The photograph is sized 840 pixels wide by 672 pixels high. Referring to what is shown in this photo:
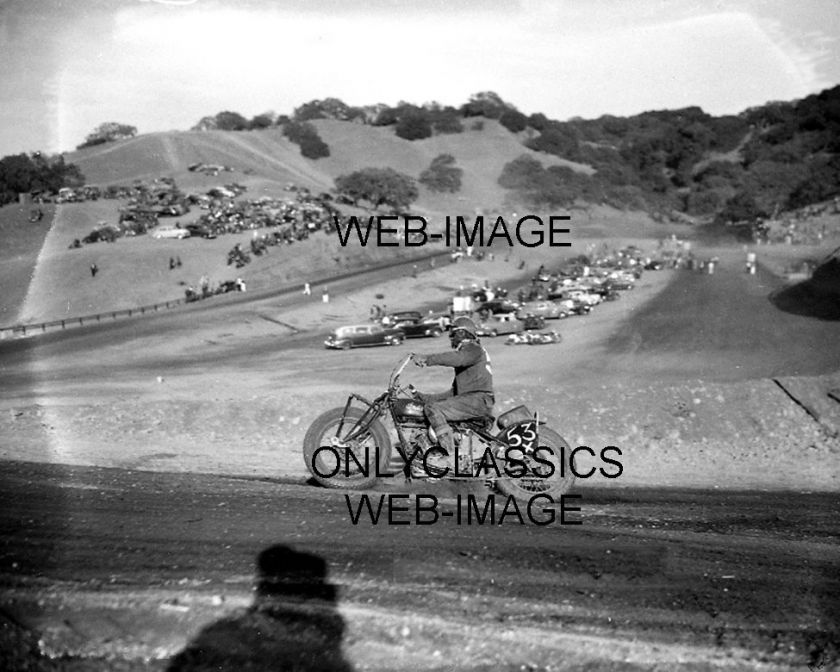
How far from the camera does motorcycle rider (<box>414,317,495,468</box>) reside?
7480 mm

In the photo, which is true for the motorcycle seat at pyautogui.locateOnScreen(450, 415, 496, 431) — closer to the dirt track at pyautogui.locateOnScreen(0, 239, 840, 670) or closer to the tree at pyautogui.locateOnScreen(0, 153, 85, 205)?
the dirt track at pyautogui.locateOnScreen(0, 239, 840, 670)

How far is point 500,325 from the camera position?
29.2 metres

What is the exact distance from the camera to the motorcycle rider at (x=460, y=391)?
7480 mm

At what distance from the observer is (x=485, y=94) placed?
103062mm

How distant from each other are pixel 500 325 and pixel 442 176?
46.3 metres

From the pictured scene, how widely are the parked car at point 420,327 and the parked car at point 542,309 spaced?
3.95 metres

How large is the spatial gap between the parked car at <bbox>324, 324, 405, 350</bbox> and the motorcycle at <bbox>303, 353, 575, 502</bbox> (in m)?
19.6

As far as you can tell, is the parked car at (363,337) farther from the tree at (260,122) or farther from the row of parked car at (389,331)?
the tree at (260,122)

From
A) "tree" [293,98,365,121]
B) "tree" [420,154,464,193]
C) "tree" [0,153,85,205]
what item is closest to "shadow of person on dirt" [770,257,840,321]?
"tree" [0,153,85,205]

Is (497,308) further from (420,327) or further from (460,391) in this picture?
(460,391)

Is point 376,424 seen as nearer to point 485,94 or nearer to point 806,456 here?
point 806,456

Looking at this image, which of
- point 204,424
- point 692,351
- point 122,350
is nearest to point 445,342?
point 692,351

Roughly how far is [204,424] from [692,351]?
18.3 metres

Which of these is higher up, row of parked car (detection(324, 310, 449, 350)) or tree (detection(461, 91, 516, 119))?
tree (detection(461, 91, 516, 119))
